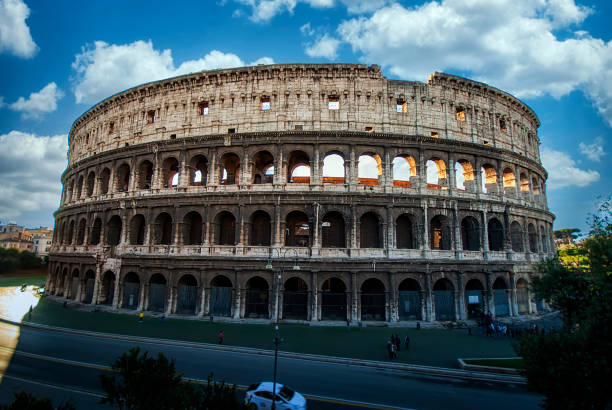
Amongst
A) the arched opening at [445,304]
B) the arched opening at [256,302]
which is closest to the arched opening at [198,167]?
the arched opening at [256,302]

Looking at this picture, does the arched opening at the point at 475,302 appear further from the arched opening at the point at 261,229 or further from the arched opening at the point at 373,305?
the arched opening at the point at 261,229

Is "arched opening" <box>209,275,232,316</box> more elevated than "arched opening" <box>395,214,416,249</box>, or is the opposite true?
"arched opening" <box>395,214,416,249</box>

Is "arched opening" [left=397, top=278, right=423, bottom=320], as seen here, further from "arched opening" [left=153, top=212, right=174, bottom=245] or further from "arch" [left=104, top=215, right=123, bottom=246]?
"arch" [left=104, top=215, right=123, bottom=246]

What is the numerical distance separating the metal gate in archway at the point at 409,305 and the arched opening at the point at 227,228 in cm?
1524

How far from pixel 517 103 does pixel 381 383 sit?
32.7 m

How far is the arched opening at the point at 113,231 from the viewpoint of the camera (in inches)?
1165

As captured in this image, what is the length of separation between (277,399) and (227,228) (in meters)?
18.5

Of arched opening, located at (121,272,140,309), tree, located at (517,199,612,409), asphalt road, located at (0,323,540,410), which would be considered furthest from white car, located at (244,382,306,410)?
arched opening, located at (121,272,140,309)

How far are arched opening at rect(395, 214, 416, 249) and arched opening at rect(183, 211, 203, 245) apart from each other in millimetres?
17838

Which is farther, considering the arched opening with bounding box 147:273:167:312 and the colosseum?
the arched opening with bounding box 147:273:167:312

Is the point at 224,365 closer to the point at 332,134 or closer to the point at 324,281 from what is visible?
the point at 324,281

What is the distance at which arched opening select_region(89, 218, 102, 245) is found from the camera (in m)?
30.9

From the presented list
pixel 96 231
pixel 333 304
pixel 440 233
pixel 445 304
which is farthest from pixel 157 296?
pixel 440 233

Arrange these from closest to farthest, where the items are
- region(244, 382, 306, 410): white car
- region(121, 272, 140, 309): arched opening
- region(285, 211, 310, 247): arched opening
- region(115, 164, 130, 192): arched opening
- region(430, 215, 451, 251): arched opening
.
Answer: region(244, 382, 306, 410): white car
region(430, 215, 451, 251): arched opening
region(285, 211, 310, 247): arched opening
region(121, 272, 140, 309): arched opening
region(115, 164, 130, 192): arched opening
